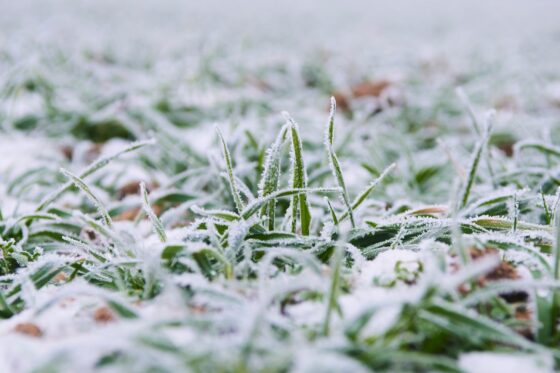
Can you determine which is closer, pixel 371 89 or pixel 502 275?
pixel 502 275

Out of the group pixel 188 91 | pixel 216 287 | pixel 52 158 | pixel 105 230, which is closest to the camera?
pixel 216 287

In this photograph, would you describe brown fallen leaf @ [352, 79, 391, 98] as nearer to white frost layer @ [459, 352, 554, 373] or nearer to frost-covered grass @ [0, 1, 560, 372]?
frost-covered grass @ [0, 1, 560, 372]

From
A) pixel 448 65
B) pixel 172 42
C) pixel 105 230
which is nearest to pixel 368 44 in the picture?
pixel 448 65

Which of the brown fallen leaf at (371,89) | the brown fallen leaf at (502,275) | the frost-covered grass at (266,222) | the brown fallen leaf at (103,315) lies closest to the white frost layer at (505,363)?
the frost-covered grass at (266,222)

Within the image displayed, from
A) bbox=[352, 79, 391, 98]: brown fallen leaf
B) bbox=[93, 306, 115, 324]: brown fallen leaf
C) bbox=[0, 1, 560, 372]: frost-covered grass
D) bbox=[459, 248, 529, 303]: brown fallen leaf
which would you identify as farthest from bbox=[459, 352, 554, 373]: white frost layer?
bbox=[352, 79, 391, 98]: brown fallen leaf

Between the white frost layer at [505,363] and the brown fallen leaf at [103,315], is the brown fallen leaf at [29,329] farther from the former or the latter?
the white frost layer at [505,363]

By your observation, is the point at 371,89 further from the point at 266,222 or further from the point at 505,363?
the point at 505,363

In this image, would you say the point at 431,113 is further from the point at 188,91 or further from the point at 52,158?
the point at 52,158

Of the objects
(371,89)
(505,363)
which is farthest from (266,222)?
(371,89)
